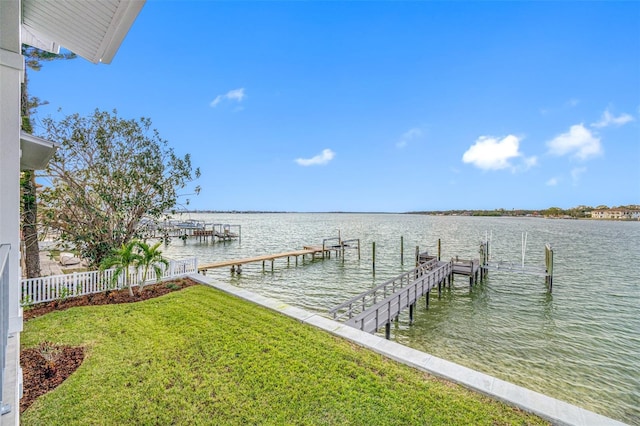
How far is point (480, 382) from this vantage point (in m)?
4.81

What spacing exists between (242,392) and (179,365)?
165 centimetres

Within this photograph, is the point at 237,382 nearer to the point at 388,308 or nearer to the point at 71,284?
the point at 388,308

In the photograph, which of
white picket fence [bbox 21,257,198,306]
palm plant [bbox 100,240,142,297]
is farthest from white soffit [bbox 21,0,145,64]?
white picket fence [bbox 21,257,198,306]

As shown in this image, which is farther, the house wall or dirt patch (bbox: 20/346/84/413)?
dirt patch (bbox: 20/346/84/413)

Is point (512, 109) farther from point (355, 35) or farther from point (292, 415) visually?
point (292, 415)

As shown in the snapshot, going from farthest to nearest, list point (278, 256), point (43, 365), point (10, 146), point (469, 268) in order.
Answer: point (278, 256) → point (469, 268) → point (43, 365) → point (10, 146)

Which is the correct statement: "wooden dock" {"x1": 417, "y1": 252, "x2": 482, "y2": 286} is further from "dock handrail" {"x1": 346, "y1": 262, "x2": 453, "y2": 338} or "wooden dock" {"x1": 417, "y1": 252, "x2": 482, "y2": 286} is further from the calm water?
"dock handrail" {"x1": 346, "y1": 262, "x2": 453, "y2": 338}

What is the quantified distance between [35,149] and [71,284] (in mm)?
6556

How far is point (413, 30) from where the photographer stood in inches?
896

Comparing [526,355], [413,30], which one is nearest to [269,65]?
[413,30]

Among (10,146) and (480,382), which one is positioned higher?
(10,146)

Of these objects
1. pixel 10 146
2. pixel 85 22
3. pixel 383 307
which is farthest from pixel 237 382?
pixel 383 307

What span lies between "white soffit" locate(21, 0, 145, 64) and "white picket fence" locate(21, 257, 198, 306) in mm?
7692

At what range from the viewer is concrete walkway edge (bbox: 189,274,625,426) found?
13.1 ft
